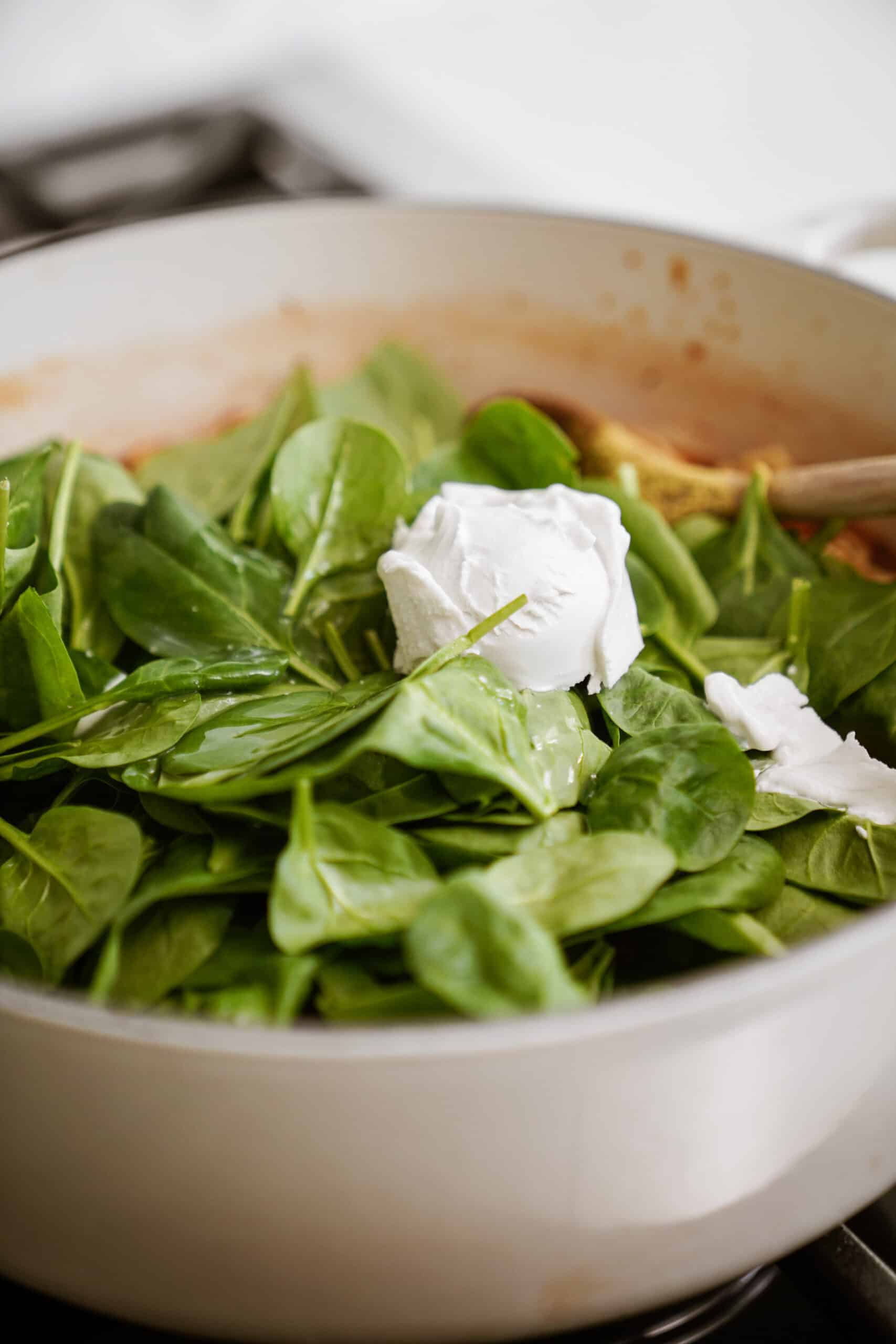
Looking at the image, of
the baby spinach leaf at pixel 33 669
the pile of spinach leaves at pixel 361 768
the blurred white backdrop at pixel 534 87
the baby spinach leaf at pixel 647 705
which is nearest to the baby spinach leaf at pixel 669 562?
the pile of spinach leaves at pixel 361 768

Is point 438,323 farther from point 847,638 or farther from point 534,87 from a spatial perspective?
point 534,87

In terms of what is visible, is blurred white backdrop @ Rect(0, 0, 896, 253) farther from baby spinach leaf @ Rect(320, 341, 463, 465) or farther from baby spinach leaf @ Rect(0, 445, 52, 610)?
baby spinach leaf @ Rect(0, 445, 52, 610)

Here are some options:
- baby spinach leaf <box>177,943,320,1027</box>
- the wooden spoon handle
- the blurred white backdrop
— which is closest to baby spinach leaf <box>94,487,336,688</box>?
baby spinach leaf <box>177,943,320,1027</box>

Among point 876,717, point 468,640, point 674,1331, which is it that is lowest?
point 674,1331

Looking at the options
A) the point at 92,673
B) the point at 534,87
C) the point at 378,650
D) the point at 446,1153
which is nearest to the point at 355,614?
the point at 378,650

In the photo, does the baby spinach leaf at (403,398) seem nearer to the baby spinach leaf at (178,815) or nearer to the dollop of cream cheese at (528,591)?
the dollop of cream cheese at (528,591)

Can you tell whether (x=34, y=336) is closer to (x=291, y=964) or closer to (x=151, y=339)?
(x=151, y=339)
